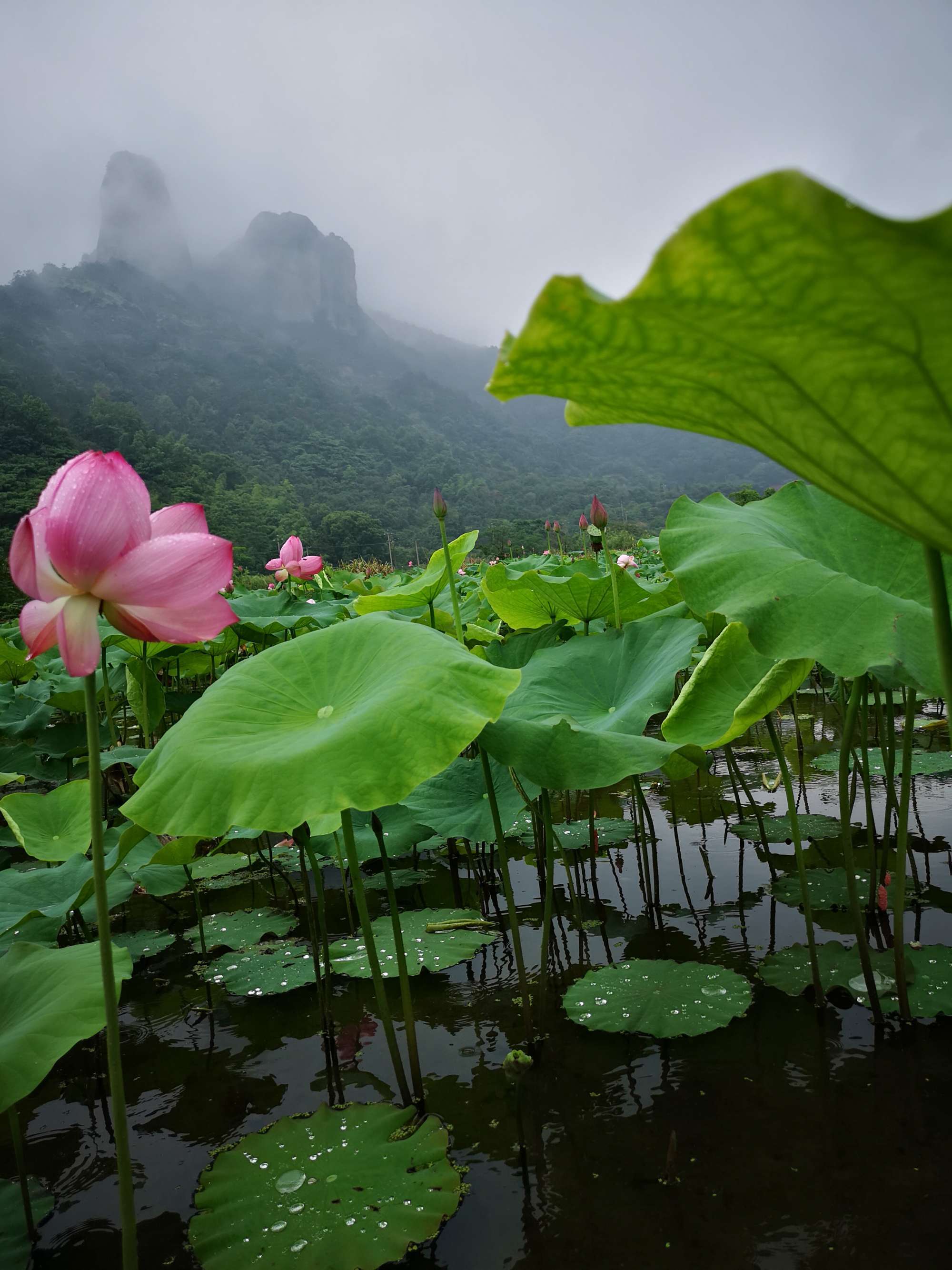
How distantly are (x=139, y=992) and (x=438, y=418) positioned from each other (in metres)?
76.0

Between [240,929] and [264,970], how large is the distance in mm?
282

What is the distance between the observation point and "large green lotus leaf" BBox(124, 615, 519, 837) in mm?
853

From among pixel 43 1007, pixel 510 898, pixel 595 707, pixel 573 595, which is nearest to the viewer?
pixel 43 1007

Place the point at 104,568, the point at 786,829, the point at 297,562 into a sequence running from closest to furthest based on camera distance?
1. the point at 104,568
2. the point at 786,829
3. the point at 297,562

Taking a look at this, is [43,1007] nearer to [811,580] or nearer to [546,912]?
[546,912]

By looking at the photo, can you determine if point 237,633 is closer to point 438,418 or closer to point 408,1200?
point 408,1200

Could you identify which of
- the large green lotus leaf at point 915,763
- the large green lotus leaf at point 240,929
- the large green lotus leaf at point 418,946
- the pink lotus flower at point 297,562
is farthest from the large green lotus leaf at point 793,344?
the pink lotus flower at point 297,562

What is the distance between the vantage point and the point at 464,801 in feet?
4.92

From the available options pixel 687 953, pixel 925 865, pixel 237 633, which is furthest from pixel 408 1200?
pixel 237 633

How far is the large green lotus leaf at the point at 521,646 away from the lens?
178cm

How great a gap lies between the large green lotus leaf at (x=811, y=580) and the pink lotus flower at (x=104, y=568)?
64cm

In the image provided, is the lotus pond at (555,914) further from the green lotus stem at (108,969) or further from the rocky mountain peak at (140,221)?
the rocky mountain peak at (140,221)

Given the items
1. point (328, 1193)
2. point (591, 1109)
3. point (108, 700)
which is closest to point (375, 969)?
point (328, 1193)

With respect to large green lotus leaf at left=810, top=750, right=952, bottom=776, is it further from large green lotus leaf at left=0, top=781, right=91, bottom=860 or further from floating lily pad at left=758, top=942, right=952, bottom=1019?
large green lotus leaf at left=0, top=781, right=91, bottom=860
